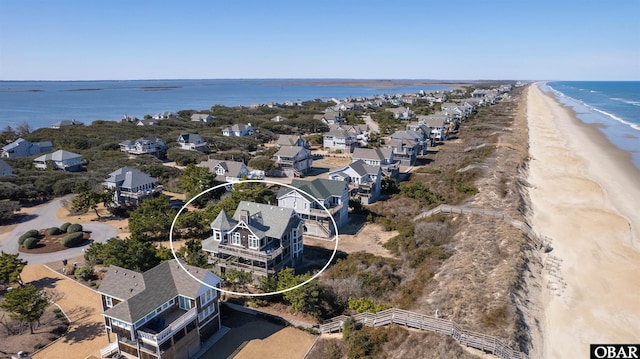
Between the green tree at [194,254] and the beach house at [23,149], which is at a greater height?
the beach house at [23,149]

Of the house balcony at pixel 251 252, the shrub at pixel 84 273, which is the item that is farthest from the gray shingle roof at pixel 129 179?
the house balcony at pixel 251 252

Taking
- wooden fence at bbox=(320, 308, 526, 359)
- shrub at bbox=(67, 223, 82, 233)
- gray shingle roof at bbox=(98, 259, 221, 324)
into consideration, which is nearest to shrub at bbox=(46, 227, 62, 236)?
shrub at bbox=(67, 223, 82, 233)

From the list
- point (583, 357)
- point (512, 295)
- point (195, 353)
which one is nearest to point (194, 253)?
point (195, 353)

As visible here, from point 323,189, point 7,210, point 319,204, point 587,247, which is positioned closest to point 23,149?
point 7,210

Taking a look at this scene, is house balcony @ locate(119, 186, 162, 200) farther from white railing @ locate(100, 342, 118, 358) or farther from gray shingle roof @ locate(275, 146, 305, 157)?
white railing @ locate(100, 342, 118, 358)

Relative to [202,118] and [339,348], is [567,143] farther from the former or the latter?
[202,118]

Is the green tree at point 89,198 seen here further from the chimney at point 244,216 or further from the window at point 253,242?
the window at point 253,242

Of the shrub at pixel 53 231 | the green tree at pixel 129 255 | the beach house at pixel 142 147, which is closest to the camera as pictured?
the green tree at pixel 129 255
